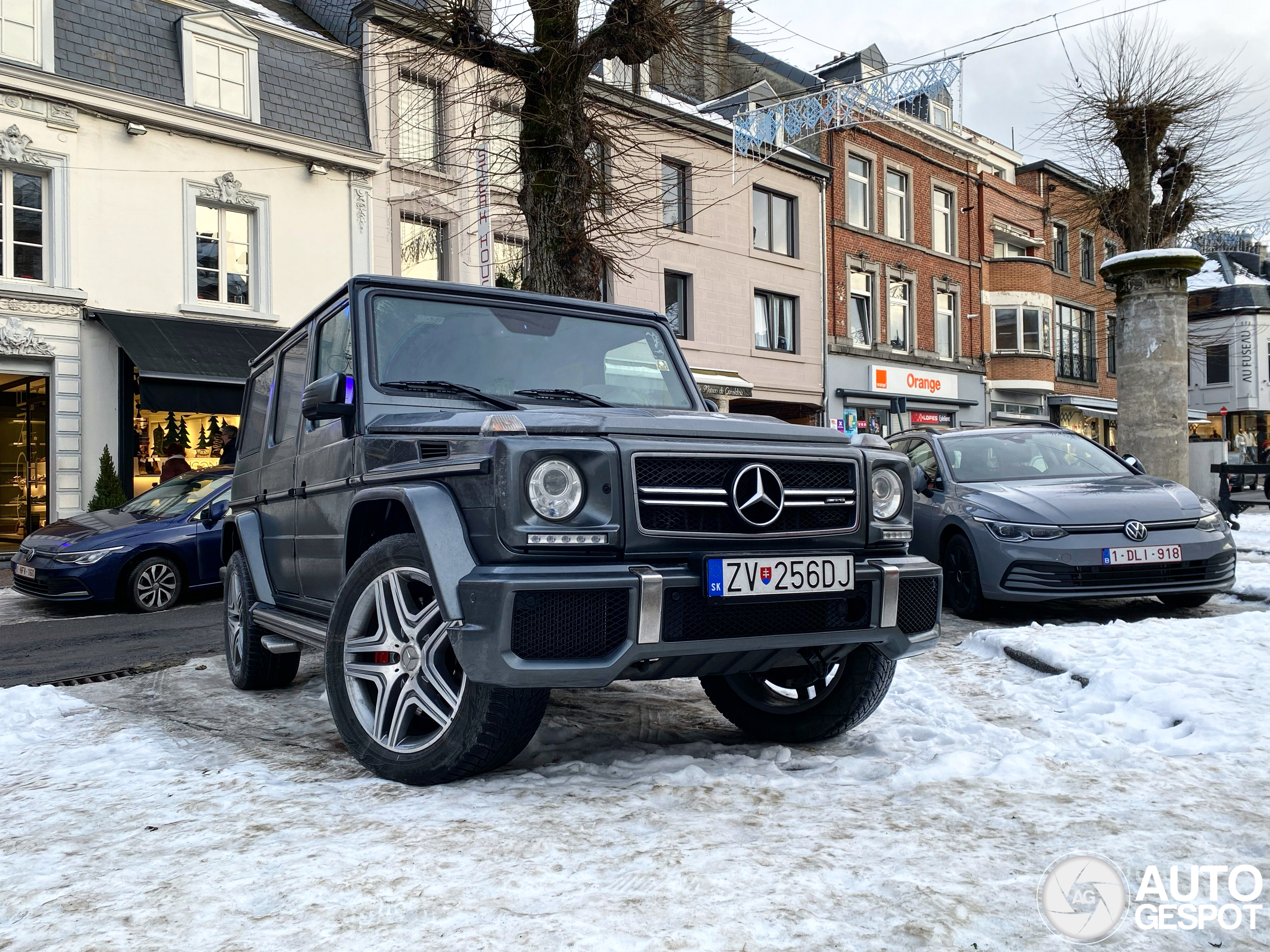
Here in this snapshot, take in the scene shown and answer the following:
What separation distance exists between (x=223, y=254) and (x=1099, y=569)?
47.0 feet

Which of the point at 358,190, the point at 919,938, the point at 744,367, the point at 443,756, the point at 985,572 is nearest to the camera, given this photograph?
the point at 919,938

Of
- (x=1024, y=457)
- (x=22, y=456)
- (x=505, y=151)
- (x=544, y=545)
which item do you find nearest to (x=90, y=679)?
(x=544, y=545)

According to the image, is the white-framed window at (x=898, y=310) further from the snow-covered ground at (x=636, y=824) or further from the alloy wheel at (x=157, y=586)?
the snow-covered ground at (x=636, y=824)

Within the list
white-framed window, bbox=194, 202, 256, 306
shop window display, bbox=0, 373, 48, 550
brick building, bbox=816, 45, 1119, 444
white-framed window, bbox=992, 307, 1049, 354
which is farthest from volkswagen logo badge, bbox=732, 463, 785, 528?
white-framed window, bbox=992, 307, 1049, 354

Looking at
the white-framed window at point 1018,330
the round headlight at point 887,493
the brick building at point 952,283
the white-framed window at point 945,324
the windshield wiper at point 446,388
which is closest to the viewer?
the round headlight at point 887,493

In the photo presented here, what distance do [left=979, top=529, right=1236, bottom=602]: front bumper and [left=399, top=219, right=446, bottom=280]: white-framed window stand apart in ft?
44.1

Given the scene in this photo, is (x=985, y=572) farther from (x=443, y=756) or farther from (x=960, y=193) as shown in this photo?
(x=960, y=193)

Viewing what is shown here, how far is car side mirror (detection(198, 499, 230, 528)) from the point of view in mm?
10391

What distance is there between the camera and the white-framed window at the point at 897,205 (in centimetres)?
2953

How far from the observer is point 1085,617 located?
7602mm

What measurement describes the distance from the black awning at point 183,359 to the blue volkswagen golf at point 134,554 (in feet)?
14.0

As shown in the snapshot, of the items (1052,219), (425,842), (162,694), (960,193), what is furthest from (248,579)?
(1052,219)

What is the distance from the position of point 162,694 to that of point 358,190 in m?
13.9

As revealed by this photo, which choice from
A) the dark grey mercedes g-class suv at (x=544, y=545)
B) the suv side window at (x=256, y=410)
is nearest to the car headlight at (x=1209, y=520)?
the dark grey mercedes g-class suv at (x=544, y=545)
